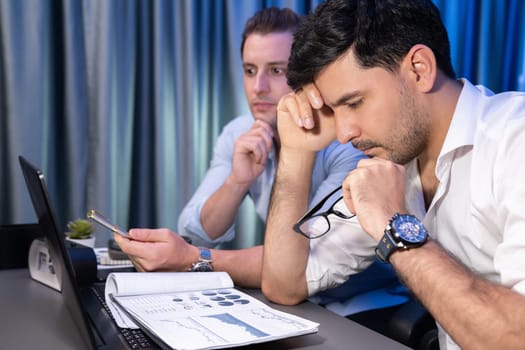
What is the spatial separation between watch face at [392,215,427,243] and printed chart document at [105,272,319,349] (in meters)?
0.21

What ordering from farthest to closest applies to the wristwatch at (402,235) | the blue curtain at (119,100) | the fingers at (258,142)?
the blue curtain at (119,100)
the fingers at (258,142)
the wristwatch at (402,235)

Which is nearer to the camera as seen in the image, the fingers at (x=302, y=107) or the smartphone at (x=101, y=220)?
the smartphone at (x=101, y=220)

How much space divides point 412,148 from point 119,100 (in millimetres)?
1579

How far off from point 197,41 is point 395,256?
1834mm

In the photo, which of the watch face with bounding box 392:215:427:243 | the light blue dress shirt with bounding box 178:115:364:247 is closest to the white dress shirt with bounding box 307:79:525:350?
the watch face with bounding box 392:215:427:243

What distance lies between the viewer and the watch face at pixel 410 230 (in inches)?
35.2

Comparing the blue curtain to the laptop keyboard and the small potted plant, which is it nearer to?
the small potted plant

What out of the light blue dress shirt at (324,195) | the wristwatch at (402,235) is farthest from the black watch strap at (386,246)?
the light blue dress shirt at (324,195)

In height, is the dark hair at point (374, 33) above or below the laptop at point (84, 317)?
above

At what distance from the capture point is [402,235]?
0.90 m

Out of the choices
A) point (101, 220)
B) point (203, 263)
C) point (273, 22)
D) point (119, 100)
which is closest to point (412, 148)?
point (203, 263)

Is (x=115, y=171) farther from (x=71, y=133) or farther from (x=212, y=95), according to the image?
(x=212, y=95)

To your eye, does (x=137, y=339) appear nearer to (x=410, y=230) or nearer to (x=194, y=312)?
(x=194, y=312)

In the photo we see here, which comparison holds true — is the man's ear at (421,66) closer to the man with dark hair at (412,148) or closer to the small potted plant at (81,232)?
the man with dark hair at (412,148)
